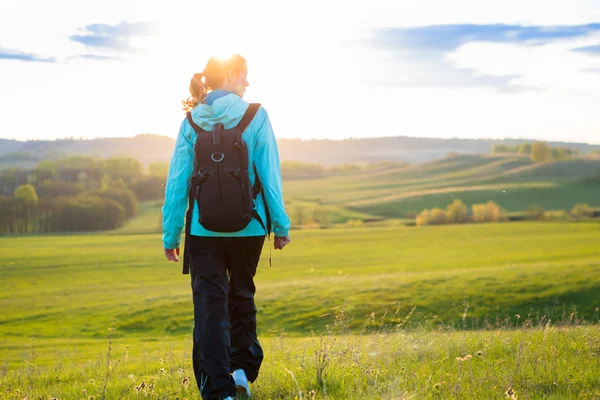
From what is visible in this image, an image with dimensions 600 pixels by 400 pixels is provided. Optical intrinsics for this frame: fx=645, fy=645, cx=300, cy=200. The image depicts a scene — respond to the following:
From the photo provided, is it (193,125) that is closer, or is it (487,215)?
(193,125)

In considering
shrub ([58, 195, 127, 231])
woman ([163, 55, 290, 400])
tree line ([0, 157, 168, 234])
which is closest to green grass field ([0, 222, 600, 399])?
woman ([163, 55, 290, 400])

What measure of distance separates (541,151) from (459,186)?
3210 centimetres

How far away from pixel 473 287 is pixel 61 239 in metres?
45.6

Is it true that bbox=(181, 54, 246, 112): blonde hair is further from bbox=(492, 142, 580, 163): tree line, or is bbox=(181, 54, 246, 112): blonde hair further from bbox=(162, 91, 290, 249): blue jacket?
bbox=(492, 142, 580, 163): tree line

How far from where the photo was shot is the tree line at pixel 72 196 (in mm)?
69188

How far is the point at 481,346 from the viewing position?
19.9 ft

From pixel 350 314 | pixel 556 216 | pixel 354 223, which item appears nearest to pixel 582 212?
pixel 556 216

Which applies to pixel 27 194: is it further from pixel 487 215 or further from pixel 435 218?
pixel 487 215

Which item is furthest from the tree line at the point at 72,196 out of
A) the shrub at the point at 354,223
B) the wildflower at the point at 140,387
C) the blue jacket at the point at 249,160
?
the blue jacket at the point at 249,160

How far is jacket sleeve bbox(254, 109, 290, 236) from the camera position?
4668mm

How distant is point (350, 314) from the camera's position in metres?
21.2

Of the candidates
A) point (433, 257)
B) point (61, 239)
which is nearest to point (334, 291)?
point (433, 257)

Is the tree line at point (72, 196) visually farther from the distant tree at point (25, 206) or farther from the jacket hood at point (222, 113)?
the jacket hood at point (222, 113)

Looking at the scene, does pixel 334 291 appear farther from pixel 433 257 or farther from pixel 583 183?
pixel 583 183
